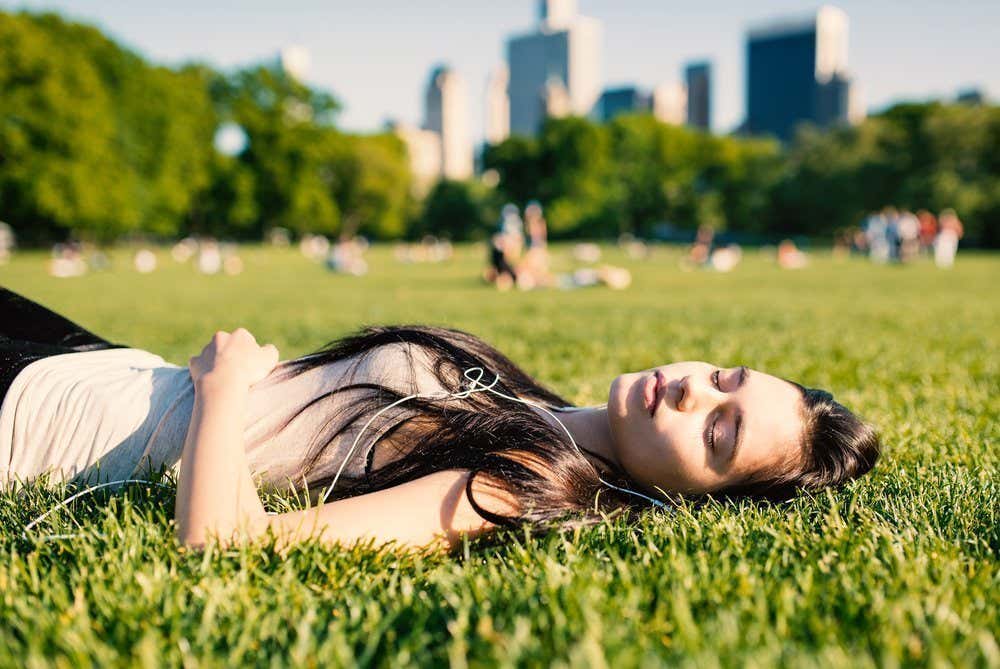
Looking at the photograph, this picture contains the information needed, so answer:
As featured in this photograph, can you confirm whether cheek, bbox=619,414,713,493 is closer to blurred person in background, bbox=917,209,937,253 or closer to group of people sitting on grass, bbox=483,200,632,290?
Result: group of people sitting on grass, bbox=483,200,632,290

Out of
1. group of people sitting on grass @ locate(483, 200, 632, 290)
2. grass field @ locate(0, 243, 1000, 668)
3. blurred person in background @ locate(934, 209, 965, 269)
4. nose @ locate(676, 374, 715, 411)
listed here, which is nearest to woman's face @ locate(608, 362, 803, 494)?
nose @ locate(676, 374, 715, 411)

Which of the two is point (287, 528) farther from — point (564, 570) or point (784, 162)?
point (784, 162)

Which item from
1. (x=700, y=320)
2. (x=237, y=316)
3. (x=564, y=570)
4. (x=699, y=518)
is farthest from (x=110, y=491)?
(x=237, y=316)

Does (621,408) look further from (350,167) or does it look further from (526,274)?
(350,167)

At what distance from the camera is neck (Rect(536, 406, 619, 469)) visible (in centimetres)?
281

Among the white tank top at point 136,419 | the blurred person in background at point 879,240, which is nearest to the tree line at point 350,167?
the blurred person in background at point 879,240

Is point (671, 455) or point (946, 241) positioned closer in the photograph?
point (671, 455)

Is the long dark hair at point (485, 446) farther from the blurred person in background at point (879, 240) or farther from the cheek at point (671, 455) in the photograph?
the blurred person in background at point (879, 240)

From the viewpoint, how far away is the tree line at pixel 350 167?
4500 centimetres

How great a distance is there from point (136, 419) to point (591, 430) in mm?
1600

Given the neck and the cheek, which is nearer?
the cheek

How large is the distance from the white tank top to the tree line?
47485mm

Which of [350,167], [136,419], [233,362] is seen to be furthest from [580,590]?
[350,167]

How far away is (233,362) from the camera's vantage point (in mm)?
2457
